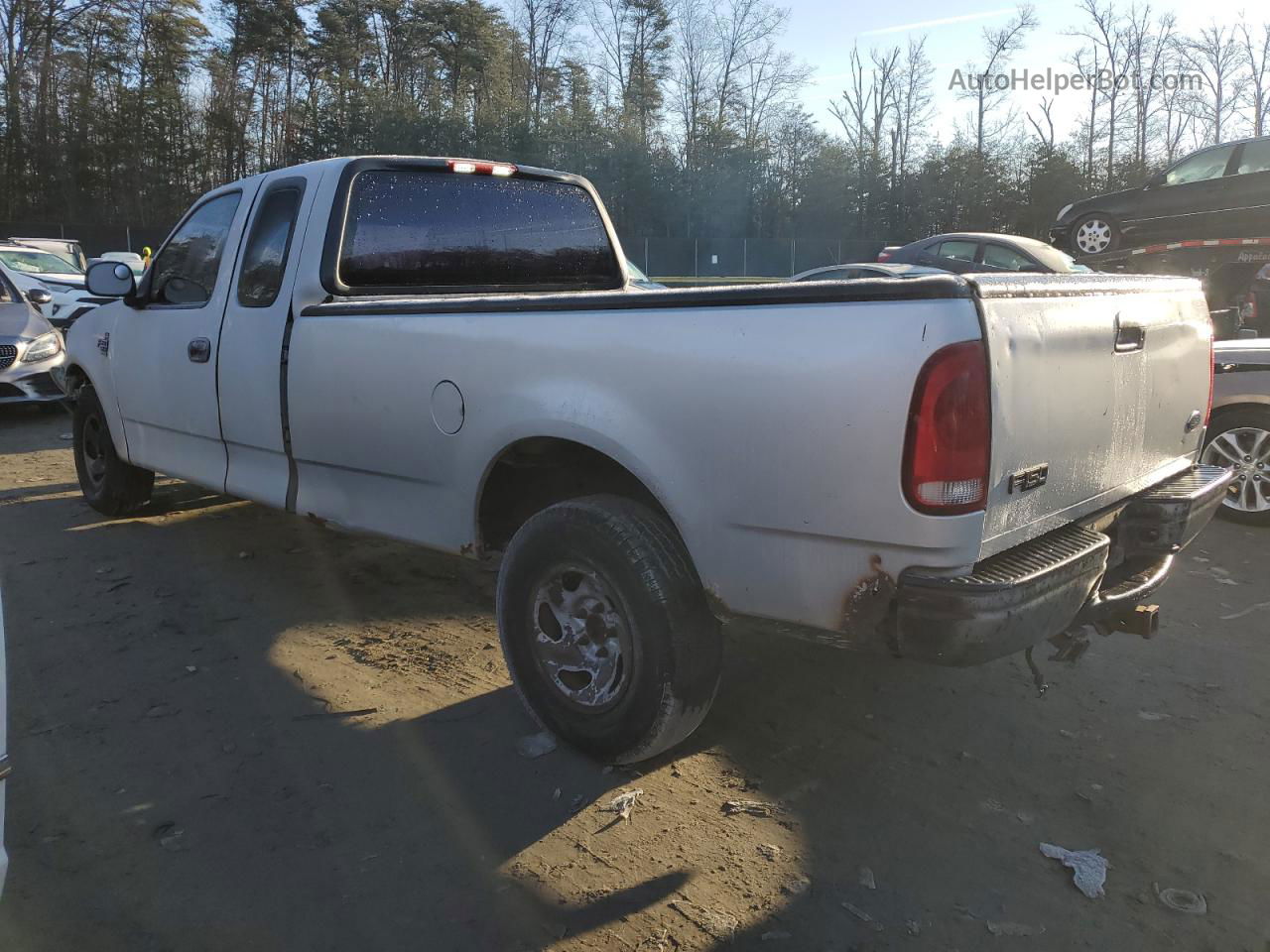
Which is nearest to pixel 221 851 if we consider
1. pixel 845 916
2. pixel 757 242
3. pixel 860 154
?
pixel 845 916

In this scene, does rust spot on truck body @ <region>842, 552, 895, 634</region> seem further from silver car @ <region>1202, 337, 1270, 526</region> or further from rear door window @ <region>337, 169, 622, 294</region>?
silver car @ <region>1202, 337, 1270, 526</region>

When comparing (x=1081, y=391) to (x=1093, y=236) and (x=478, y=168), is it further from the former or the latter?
(x=1093, y=236)

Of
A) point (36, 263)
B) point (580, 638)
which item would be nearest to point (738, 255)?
point (36, 263)

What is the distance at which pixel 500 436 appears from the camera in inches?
129

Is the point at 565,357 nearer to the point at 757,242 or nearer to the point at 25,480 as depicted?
the point at 25,480

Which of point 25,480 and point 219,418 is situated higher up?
point 219,418

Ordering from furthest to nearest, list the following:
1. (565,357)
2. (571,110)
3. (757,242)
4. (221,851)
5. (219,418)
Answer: (571,110) → (757,242) → (219,418) → (565,357) → (221,851)

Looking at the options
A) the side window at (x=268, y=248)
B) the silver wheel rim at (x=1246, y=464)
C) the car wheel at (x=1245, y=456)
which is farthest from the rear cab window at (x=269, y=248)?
the silver wheel rim at (x=1246, y=464)

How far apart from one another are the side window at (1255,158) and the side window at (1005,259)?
10.6 feet

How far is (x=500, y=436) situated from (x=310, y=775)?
1234 mm

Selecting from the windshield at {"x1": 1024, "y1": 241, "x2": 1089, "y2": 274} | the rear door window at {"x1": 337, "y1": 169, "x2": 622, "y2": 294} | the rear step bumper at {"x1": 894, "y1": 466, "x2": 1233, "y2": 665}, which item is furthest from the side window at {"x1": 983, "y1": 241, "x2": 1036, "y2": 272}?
the rear step bumper at {"x1": 894, "y1": 466, "x2": 1233, "y2": 665}

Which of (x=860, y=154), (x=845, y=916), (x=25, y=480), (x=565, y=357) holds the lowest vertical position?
(x=845, y=916)

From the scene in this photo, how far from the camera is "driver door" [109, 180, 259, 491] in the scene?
470 cm

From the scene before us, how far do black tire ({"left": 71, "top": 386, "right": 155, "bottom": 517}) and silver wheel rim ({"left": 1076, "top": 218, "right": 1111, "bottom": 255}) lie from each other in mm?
14450
